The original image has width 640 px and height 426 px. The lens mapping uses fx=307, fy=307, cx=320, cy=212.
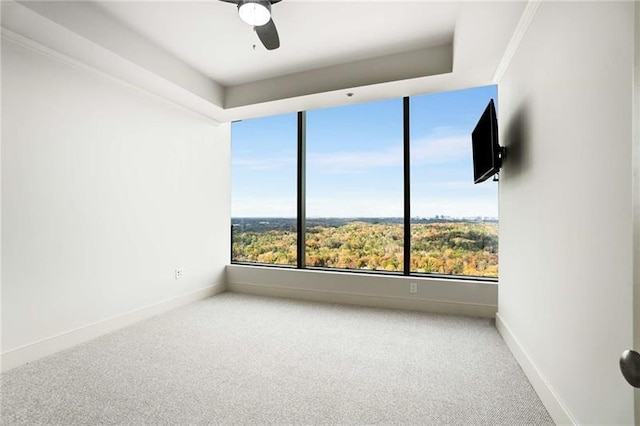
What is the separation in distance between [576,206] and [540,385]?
1.16 meters

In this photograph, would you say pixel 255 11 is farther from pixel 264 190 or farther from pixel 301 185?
pixel 264 190

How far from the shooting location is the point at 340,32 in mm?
2805

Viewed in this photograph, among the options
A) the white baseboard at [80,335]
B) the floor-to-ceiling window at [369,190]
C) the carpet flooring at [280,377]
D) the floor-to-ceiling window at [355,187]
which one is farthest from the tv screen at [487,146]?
the white baseboard at [80,335]

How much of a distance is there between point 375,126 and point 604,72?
2900mm

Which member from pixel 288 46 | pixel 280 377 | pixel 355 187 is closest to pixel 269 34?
pixel 288 46

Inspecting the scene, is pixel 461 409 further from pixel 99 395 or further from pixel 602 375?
pixel 99 395

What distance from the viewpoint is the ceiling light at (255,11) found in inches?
80.4

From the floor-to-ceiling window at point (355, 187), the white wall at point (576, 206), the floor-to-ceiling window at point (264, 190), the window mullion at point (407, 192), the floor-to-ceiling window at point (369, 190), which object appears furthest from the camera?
the floor-to-ceiling window at point (264, 190)

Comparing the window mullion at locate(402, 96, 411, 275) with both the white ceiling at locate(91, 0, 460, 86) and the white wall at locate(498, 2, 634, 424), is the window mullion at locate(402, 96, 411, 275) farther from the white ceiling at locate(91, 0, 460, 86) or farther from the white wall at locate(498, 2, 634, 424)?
the white wall at locate(498, 2, 634, 424)

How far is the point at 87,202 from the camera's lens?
9.13ft

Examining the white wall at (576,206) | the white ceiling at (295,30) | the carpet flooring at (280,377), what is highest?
the white ceiling at (295,30)

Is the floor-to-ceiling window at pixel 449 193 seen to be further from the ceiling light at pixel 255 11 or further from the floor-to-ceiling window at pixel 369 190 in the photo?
the ceiling light at pixel 255 11

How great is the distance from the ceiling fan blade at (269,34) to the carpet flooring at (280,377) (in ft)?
8.09

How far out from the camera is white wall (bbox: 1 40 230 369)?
90.9 inches
